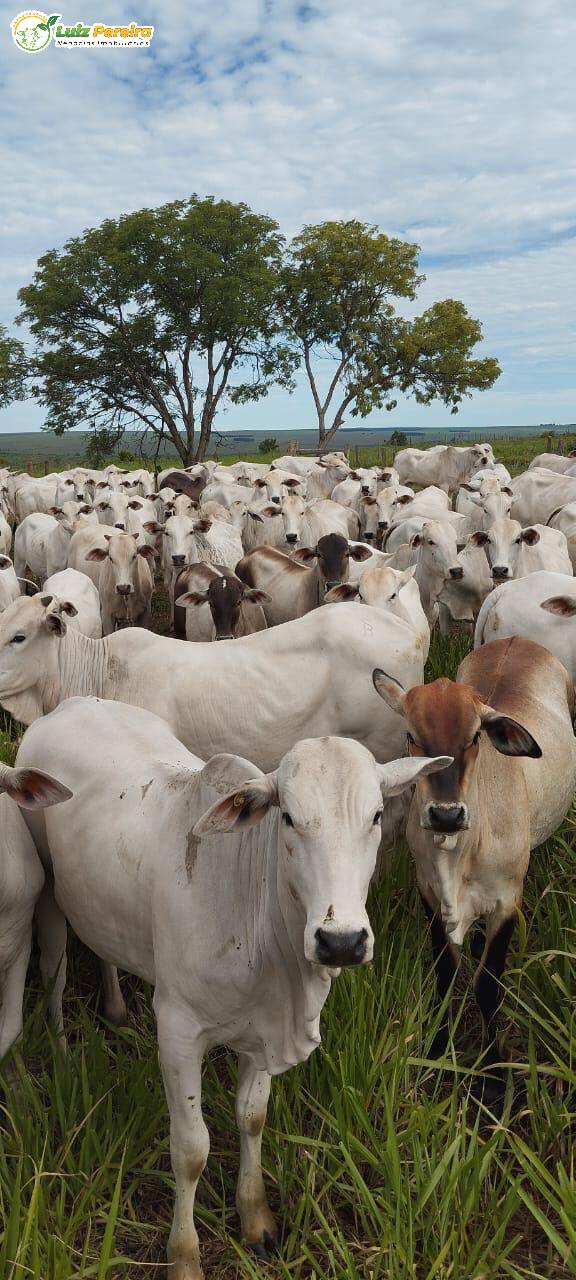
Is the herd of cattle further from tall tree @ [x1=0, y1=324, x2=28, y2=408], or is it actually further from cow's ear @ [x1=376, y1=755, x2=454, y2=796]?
tall tree @ [x1=0, y1=324, x2=28, y2=408]

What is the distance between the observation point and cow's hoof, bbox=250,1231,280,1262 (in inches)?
123

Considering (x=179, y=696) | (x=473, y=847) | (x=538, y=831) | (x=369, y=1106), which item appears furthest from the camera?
(x=179, y=696)

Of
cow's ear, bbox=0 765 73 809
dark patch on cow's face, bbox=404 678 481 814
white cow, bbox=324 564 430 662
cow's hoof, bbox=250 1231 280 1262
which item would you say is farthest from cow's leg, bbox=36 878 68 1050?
white cow, bbox=324 564 430 662

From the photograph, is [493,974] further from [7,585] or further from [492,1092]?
[7,585]

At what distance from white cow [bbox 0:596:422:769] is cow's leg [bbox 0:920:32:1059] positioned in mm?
1828

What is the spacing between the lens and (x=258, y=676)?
17.5 feet

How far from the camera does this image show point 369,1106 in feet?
11.4

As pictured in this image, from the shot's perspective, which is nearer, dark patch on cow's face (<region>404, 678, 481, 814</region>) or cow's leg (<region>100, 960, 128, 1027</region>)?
dark patch on cow's face (<region>404, 678, 481, 814</region>)

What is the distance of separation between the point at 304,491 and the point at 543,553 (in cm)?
831

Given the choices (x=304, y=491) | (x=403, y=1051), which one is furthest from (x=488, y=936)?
(x=304, y=491)

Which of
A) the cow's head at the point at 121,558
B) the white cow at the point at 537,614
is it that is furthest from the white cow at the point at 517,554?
the cow's head at the point at 121,558

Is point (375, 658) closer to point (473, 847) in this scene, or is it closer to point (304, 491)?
point (473, 847)

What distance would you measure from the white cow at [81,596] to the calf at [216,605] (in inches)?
33.0

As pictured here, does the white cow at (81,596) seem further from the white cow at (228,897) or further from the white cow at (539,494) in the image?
the white cow at (539,494)
